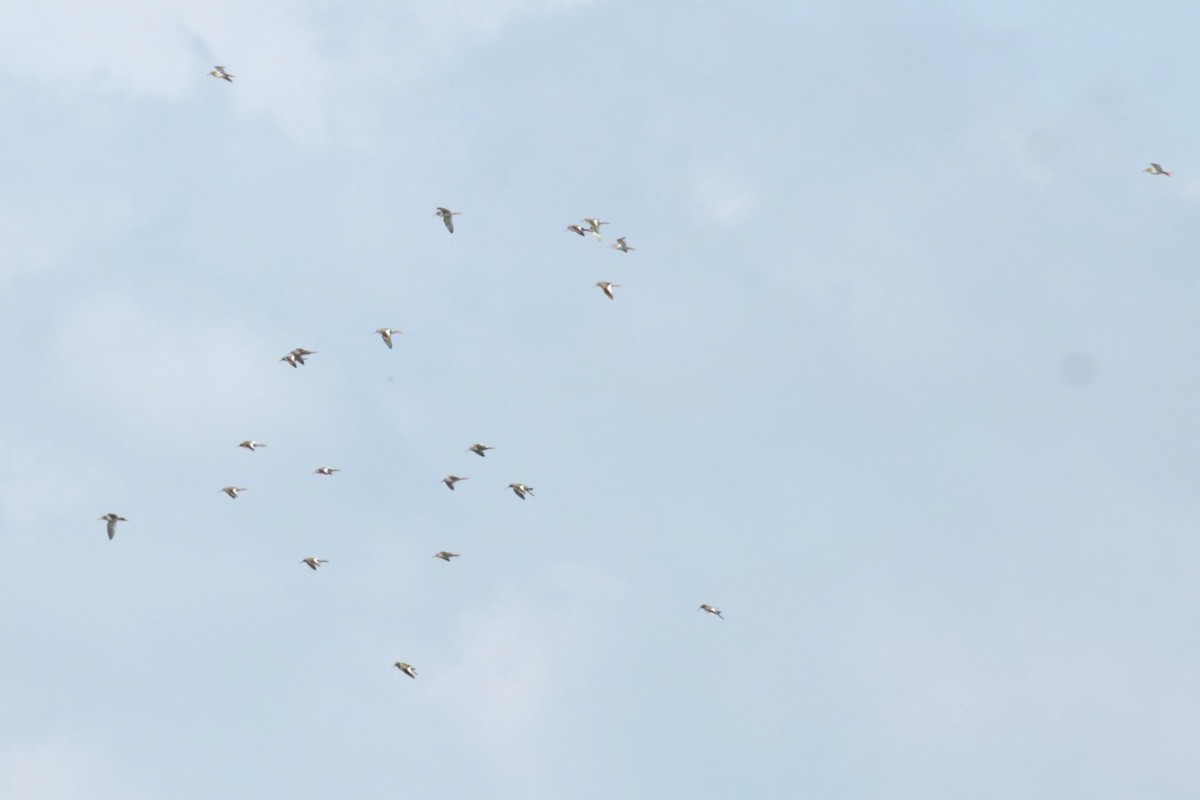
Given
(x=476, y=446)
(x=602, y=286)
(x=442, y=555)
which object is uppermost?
(x=602, y=286)

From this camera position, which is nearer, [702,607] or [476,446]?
[476,446]

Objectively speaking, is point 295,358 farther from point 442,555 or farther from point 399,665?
point 399,665

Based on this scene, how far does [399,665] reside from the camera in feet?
412

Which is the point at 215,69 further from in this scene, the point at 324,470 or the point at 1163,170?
the point at 1163,170

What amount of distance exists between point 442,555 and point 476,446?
12.9 metres

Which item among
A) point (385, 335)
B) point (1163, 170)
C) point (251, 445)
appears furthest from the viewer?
point (251, 445)

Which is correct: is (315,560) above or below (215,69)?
below

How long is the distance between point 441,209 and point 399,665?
39523mm

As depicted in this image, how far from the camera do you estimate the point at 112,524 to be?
12425cm

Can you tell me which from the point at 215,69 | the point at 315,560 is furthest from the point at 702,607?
the point at 215,69

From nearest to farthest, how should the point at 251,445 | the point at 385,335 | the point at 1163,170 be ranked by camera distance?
1. the point at 1163,170
2. the point at 385,335
3. the point at 251,445

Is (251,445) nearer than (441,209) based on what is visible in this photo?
No

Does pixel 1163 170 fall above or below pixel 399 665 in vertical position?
above

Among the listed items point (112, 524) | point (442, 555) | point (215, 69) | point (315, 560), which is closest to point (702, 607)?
point (442, 555)
